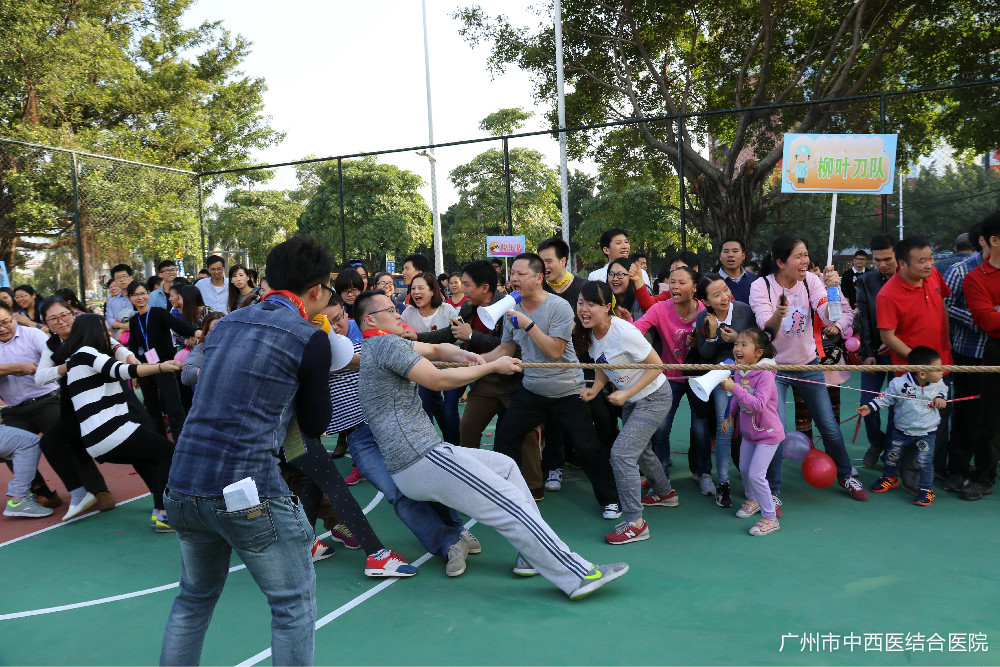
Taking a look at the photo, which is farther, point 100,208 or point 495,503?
point 100,208

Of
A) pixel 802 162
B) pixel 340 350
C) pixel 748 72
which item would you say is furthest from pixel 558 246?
pixel 748 72

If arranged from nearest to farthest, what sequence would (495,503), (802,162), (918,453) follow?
(495,503)
(918,453)
(802,162)

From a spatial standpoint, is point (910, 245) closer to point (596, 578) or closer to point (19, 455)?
point (596, 578)

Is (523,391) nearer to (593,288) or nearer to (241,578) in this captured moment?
(593,288)

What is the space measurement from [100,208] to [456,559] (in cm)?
999

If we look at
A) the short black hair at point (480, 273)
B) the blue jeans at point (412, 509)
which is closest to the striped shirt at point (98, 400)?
the blue jeans at point (412, 509)

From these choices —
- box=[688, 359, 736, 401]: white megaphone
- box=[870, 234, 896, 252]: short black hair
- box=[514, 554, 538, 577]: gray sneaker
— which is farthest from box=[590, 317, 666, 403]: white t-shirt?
box=[870, 234, 896, 252]: short black hair

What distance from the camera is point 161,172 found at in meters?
12.1

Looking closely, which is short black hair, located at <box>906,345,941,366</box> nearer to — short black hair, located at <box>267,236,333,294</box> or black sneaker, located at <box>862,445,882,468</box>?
black sneaker, located at <box>862,445,882,468</box>

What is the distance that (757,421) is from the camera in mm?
4672

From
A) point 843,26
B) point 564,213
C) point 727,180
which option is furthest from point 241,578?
point 843,26

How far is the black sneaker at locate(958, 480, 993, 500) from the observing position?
16.3 feet

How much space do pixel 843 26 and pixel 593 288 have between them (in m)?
13.2

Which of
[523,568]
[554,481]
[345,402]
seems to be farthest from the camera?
[554,481]
